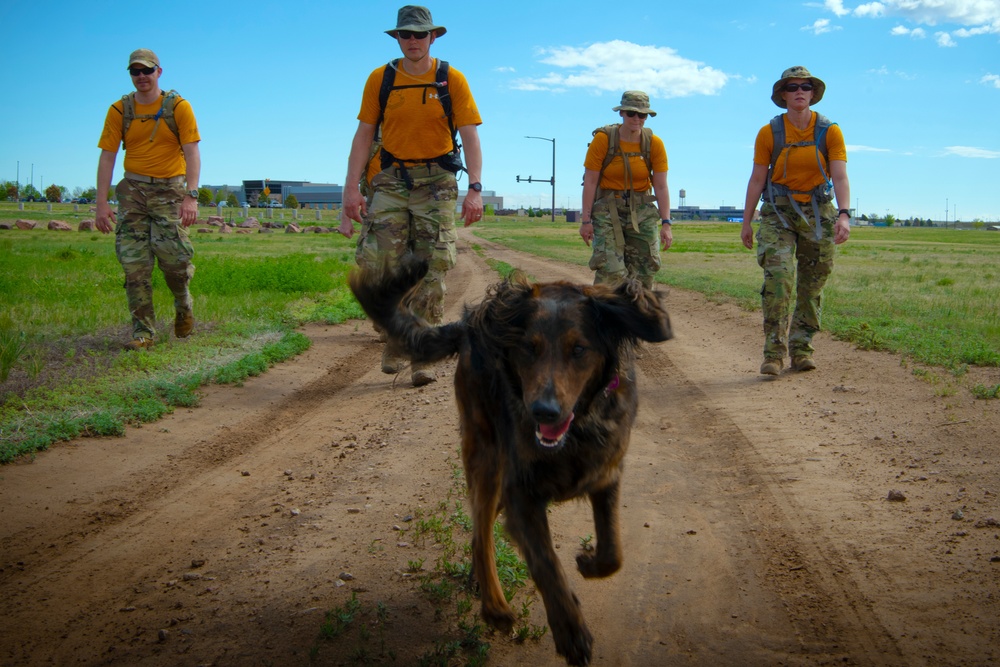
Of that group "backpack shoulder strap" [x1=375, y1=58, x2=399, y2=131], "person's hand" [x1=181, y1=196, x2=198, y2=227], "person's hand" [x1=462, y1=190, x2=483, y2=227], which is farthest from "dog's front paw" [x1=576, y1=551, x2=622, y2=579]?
"person's hand" [x1=181, y1=196, x2=198, y2=227]

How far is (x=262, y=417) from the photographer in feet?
22.0

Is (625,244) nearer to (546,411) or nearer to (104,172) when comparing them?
(104,172)

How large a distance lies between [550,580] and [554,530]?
1.40m

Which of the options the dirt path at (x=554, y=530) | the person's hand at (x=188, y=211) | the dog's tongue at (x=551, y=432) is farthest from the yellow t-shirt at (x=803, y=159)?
the person's hand at (x=188, y=211)

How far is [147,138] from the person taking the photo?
8914mm

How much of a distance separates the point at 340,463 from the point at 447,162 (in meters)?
3.18

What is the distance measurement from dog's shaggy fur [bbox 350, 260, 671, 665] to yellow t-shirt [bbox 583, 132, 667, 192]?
18.0 feet

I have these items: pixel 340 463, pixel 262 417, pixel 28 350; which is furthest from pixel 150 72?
pixel 340 463

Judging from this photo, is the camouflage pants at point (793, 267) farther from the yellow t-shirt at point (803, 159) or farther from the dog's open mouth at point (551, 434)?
the dog's open mouth at point (551, 434)

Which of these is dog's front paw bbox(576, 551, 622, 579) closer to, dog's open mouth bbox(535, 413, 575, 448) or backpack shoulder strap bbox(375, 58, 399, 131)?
dog's open mouth bbox(535, 413, 575, 448)

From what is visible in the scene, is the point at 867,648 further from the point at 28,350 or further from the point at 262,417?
the point at 28,350

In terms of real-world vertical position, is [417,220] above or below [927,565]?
above

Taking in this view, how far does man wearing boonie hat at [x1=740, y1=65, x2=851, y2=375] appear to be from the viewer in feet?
27.0

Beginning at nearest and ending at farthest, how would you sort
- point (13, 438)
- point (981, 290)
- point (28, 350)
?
point (13, 438), point (28, 350), point (981, 290)
